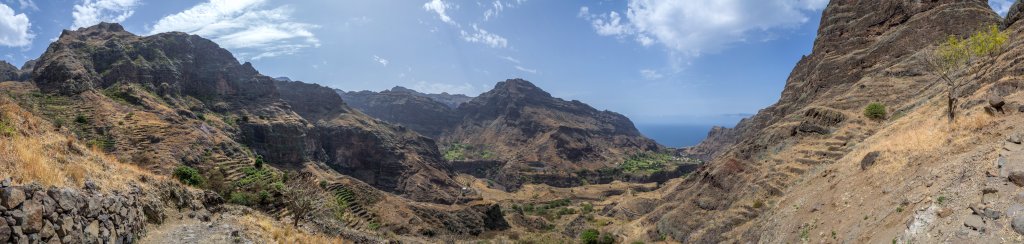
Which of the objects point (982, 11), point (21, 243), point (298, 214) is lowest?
point (298, 214)

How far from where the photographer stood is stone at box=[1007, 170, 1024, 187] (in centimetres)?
1340

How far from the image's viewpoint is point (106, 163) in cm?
1902

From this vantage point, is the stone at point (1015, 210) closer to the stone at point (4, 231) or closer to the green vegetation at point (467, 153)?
the stone at point (4, 231)

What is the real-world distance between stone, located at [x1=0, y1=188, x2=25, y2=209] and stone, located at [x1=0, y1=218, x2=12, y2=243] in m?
0.41

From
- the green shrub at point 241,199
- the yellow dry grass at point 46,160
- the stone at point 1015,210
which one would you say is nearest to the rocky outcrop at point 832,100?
the stone at point 1015,210

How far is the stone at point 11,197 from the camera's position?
9672 mm

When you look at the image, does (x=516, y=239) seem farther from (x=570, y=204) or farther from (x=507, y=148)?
(x=507, y=148)

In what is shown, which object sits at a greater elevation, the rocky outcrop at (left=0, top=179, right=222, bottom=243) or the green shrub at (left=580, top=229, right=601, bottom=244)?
the rocky outcrop at (left=0, top=179, right=222, bottom=243)

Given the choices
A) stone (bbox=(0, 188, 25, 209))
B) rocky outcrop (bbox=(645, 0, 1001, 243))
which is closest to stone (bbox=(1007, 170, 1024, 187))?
rocky outcrop (bbox=(645, 0, 1001, 243))

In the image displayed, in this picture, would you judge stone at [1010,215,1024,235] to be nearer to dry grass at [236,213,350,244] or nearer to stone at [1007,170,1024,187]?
stone at [1007,170,1024,187]

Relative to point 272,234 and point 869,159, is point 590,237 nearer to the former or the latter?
point 869,159

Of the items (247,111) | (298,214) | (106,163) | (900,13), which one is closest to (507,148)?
(247,111)

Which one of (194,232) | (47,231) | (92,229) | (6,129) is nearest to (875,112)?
(194,232)

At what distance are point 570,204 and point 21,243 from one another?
331ft
